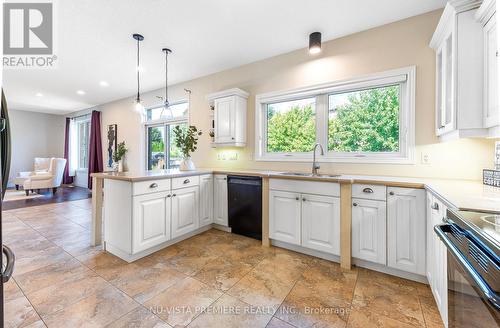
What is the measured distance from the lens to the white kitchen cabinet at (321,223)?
7.11 feet

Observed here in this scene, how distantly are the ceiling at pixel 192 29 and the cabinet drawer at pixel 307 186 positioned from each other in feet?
5.82

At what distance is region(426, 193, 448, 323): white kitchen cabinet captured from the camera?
1326 mm

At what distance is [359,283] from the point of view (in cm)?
188

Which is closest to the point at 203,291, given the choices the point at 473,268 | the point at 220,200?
the point at 220,200

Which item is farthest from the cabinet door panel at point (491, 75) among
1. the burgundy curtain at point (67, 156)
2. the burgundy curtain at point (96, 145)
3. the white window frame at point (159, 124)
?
the burgundy curtain at point (67, 156)

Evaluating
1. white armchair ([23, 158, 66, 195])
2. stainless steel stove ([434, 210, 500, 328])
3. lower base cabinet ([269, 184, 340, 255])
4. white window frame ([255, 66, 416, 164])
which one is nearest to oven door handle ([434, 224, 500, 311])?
stainless steel stove ([434, 210, 500, 328])

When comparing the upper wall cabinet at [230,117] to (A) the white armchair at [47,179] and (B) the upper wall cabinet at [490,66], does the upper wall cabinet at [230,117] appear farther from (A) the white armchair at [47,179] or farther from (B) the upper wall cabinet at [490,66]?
(A) the white armchair at [47,179]

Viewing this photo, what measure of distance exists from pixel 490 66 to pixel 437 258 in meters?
1.34

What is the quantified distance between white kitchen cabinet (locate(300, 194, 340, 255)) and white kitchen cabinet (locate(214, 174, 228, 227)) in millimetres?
1175

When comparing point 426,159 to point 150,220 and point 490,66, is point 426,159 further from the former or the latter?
A: point 150,220

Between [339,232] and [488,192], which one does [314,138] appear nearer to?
[339,232]

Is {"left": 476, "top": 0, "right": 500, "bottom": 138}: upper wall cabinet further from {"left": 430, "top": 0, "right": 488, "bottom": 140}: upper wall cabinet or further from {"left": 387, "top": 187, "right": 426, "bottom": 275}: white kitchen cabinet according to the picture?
{"left": 387, "top": 187, "right": 426, "bottom": 275}: white kitchen cabinet

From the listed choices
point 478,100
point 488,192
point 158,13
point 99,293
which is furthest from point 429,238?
point 158,13

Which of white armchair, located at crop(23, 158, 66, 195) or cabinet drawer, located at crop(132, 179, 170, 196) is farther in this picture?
white armchair, located at crop(23, 158, 66, 195)
